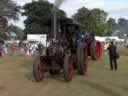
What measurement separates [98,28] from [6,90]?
77.1m

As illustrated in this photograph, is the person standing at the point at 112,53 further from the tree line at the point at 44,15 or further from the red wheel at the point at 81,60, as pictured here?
the tree line at the point at 44,15

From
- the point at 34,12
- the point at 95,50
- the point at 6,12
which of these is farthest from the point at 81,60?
the point at 34,12

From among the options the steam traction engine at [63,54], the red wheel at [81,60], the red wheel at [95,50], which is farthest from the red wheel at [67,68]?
the red wheel at [95,50]

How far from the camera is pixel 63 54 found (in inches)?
567

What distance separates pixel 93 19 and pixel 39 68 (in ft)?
246

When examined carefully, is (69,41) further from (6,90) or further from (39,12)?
(39,12)

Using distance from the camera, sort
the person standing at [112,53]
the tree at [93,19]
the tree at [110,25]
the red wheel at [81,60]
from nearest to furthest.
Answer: the red wheel at [81,60], the person standing at [112,53], the tree at [93,19], the tree at [110,25]

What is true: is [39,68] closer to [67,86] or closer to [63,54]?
[63,54]

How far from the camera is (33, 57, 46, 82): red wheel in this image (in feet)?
46.3

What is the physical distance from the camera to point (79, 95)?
11398mm

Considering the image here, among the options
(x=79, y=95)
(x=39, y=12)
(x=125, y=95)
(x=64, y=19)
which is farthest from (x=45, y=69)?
(x=39, y=12)

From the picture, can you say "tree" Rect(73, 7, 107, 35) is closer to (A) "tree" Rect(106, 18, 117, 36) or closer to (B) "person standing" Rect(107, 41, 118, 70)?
(A) "tree" Rect(106, 18, 117, 36)

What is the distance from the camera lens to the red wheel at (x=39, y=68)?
14.1m

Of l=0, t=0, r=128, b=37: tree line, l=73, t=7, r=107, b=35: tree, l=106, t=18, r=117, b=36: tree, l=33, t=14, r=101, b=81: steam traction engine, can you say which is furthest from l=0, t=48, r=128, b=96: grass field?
l=106, t=18, r=117, b=36: tree
